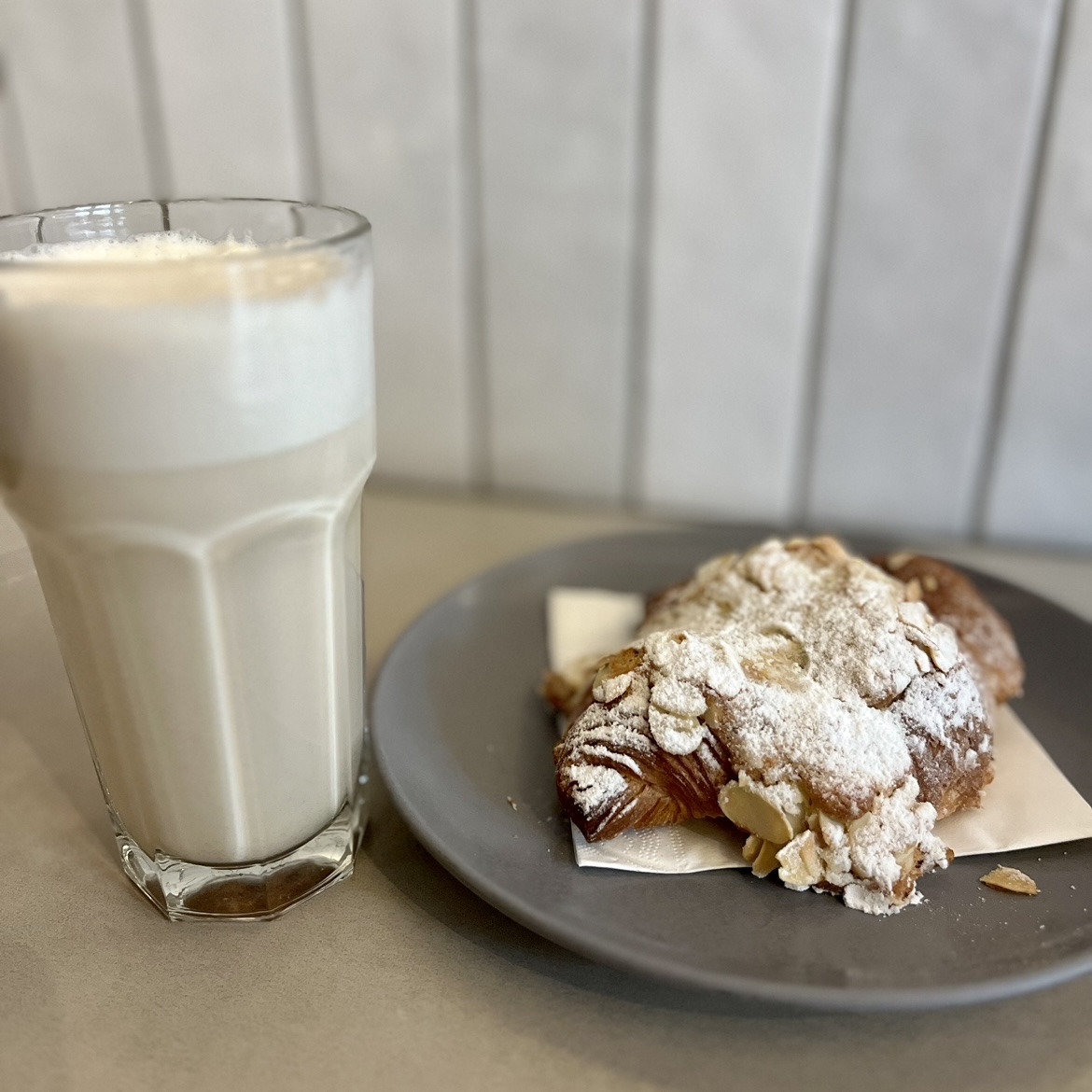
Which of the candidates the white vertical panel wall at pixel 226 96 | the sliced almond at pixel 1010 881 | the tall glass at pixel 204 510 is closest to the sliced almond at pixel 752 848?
the sliced almond at pixel 1010 881

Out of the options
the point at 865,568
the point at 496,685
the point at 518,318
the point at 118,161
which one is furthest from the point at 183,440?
the point at 118,161

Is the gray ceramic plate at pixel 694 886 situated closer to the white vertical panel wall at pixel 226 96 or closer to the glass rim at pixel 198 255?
the glass rim at pixel 198 255

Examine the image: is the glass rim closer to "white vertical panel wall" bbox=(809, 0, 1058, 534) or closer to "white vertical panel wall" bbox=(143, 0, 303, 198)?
"white vertical panel wall" bbox=(143, 0, 303, 198)

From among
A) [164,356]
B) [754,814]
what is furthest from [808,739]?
[164,356]

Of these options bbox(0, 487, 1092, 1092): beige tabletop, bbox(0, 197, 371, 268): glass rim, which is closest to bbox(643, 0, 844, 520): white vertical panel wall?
bbox(0, 197, 371, 268): glass rim

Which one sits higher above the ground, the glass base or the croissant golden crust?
the croissant golden crust

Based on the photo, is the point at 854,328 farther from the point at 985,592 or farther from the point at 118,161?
the point at 118,161
